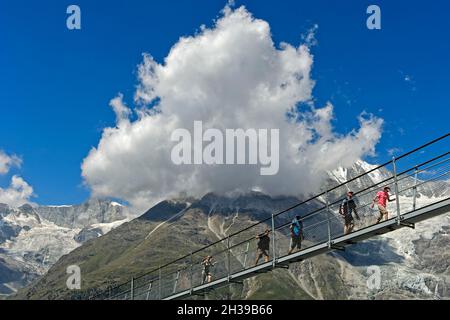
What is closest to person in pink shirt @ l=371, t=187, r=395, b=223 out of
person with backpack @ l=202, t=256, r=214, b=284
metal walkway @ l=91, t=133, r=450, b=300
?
metal walkway @ l=91, t=133, r=450, b=300

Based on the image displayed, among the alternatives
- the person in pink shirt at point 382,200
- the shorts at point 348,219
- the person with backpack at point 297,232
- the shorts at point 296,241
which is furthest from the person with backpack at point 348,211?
the shorts at point 296,241

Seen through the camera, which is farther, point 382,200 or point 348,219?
point 348,219

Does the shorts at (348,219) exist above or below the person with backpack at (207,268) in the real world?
above

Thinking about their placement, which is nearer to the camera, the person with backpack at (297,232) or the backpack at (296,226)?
the person with backpack at (297,232)

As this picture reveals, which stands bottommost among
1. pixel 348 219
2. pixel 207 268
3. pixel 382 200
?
pixel 207 268

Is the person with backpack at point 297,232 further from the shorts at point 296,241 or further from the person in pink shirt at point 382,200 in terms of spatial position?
the person in pink shirt at point 382,200

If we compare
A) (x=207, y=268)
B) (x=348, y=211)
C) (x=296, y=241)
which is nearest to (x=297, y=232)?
(x=296, y=241)

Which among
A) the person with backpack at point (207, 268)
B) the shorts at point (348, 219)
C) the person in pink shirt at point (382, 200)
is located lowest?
the person with backpack at point (207, 268)

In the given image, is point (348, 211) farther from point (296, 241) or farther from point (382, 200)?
point (296, 241)
